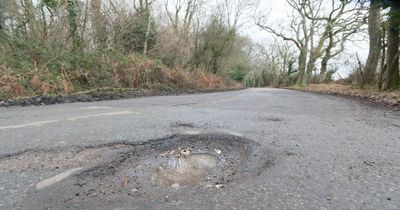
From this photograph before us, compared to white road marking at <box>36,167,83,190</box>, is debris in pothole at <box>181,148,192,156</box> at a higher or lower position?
higher

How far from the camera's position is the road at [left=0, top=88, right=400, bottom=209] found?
1.94m

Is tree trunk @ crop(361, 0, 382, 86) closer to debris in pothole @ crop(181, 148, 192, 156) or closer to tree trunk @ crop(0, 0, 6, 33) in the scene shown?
debris in pothole @ crop(181, 148, 192, 156)

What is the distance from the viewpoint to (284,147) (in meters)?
3.09

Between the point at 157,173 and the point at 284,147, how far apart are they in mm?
1425

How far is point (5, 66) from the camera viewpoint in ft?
30.3

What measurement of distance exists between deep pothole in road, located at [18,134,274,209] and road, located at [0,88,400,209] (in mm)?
157

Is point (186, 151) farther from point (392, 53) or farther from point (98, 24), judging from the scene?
point (98, 24)

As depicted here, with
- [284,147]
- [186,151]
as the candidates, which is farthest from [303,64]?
[186,151]

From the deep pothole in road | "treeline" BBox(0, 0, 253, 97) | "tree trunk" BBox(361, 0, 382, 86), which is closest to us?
the deep pothole in road

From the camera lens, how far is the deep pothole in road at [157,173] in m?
1.93

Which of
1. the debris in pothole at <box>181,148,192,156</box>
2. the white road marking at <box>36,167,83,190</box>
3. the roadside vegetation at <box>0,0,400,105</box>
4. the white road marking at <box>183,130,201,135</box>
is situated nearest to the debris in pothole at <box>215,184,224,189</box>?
the debris in pothole at <box>181,148,192,156</box>

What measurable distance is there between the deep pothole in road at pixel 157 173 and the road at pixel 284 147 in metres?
0.16

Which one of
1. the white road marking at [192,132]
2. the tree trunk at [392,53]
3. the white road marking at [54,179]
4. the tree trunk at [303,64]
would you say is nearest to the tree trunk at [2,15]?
the white road marking at [192,132]

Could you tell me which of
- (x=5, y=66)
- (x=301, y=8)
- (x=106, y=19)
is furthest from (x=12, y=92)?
(x=301, y=8)
